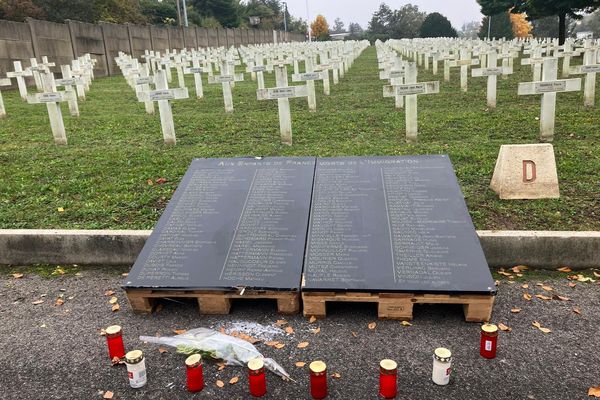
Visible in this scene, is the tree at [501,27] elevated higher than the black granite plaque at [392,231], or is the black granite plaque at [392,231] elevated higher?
the tree at [501,27]

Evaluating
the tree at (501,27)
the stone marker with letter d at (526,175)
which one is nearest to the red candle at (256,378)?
the stone marker with letter d at (526,175)

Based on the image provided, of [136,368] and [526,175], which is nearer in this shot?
[136,368]

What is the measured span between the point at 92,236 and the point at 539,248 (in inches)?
181

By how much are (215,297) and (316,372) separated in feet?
4.59

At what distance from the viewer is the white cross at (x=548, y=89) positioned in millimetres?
7840

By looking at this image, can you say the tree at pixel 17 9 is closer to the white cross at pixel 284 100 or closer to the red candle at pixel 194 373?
the white cross at pixel 284 100

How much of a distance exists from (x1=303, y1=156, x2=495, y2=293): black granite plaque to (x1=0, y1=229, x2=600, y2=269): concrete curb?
0.73 m

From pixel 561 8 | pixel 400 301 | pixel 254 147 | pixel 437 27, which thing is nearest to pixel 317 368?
pixel 400 301

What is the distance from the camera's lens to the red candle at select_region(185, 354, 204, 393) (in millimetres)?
3277

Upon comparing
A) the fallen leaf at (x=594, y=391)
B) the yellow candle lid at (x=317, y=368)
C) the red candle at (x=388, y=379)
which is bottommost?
the fallen leaf at (x=594, y=391)

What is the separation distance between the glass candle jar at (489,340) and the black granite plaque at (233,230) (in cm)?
147

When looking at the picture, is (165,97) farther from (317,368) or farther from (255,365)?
(317,368)

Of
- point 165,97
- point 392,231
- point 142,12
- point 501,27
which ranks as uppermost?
point 142,12

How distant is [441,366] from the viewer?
3258 mm
